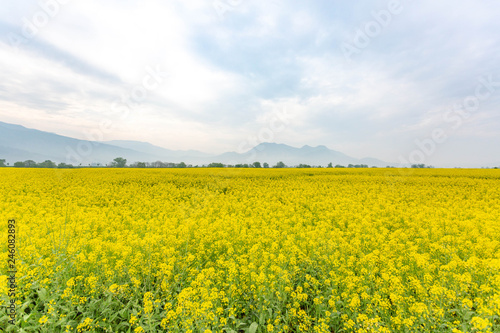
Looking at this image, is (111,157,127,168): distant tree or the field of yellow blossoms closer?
the field of yellow blossoms

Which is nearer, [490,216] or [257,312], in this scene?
[257,312]

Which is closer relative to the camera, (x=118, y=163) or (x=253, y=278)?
(x=253, y=278)

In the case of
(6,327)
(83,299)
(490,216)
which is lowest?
(6,327)

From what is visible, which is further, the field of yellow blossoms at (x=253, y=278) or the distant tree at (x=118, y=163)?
the distant tree at (x=118, y=163)

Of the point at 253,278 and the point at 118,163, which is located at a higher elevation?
the point at 118,163

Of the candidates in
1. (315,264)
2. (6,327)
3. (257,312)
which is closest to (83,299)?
(6,327)

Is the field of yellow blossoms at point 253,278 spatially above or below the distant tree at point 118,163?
below

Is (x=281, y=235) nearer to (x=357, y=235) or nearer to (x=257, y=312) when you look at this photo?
(x=357, y=235)

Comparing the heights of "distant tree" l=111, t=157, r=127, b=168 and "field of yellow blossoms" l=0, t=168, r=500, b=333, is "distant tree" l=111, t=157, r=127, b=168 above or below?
above

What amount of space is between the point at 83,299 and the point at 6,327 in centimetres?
105

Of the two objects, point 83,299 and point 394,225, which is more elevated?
point 394,225

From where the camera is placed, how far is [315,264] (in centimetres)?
538

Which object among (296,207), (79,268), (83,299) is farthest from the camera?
(296,207)

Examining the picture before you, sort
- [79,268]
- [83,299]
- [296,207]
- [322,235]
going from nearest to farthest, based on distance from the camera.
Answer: [83,299] → [79,268] → [322,235] → [296,207]
